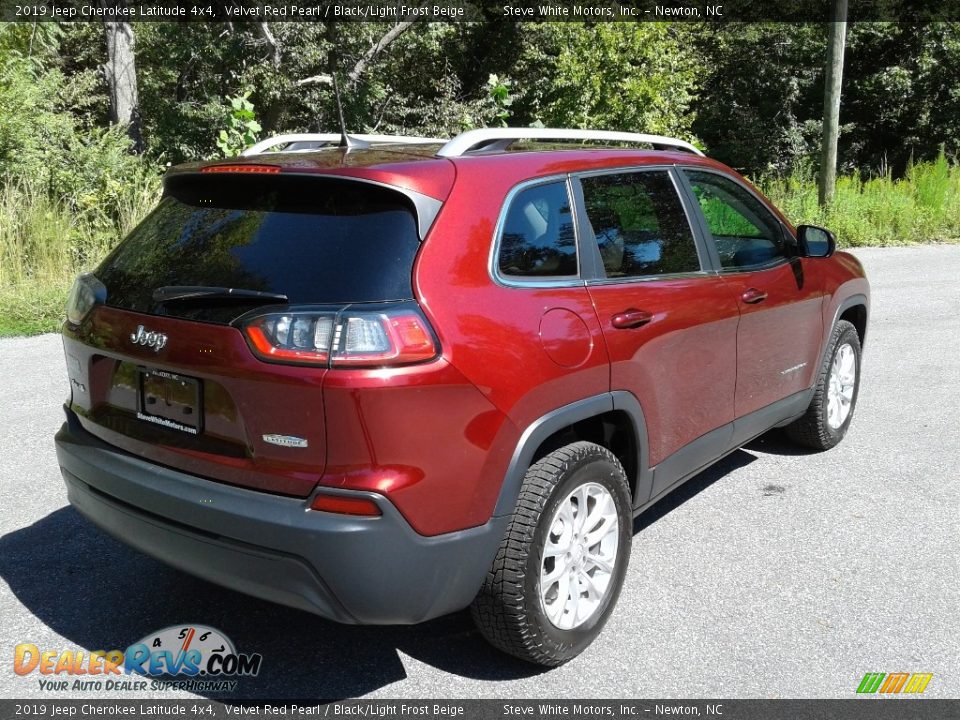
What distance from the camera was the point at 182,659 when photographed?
127 inches

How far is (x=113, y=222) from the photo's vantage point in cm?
1200

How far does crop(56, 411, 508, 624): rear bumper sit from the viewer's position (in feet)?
8.59

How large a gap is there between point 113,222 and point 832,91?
12677 millimetres

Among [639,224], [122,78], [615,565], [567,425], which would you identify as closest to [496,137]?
[639,224]

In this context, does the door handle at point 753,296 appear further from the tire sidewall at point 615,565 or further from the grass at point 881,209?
the grass at point 881,209

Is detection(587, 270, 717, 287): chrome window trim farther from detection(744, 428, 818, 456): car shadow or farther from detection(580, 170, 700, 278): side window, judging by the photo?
detection(744, 428, 818, 456): car shadow

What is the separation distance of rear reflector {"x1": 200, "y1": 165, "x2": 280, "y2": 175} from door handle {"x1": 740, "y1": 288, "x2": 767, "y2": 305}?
2.20m

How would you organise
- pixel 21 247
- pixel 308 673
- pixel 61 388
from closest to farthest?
pixel 308 673 → pixel 61 388 → pixel 21 247

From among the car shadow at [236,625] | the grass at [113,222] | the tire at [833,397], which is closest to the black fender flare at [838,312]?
the tire at [833,397]

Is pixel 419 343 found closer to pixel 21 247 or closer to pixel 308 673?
pixel 308 673

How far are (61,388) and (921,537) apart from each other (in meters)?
5.48

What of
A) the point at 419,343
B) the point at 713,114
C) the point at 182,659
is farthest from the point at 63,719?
the point at 713,114

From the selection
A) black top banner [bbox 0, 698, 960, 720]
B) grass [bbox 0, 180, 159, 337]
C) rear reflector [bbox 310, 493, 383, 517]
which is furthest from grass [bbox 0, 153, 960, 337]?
rear reflector [bbox 310, 493, 383, 517]

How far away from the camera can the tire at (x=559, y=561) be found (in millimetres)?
2947
